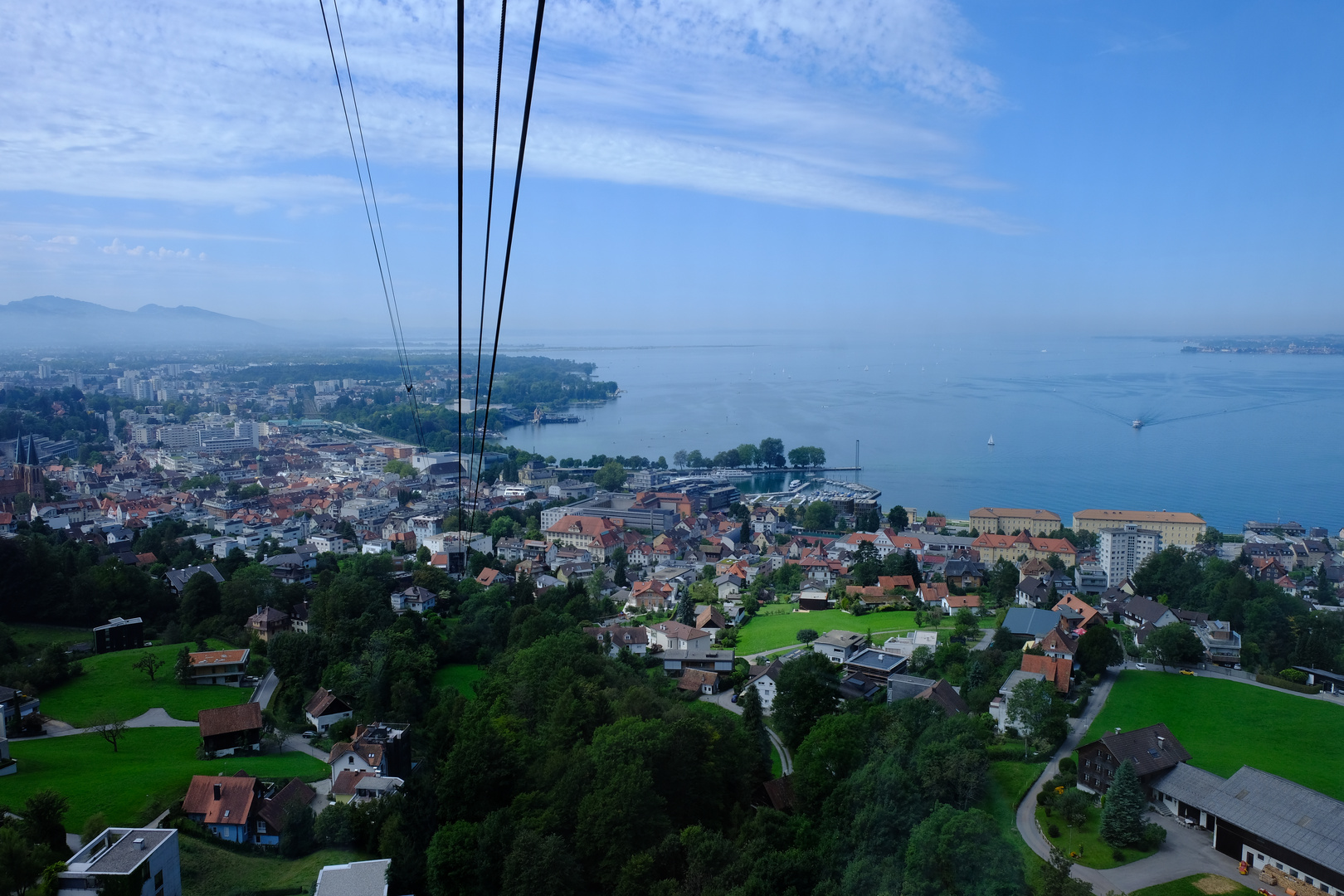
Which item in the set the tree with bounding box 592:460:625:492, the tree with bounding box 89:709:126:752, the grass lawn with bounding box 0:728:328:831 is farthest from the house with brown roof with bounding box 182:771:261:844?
the tree with bounding box 592:460:625:492

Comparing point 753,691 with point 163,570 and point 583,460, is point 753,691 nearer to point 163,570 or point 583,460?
point 163,570

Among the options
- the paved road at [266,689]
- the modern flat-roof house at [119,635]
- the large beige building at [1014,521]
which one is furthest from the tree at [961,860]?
the large beige building at [1014,521]

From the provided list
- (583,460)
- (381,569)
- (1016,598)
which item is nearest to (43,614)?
(381,569)

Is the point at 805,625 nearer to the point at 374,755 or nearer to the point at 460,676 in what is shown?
the point at 460,676

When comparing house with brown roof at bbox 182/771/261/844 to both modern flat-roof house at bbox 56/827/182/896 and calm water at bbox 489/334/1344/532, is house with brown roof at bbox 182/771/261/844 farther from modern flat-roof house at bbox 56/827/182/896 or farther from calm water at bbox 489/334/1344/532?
calm water at bbox 489/334/1344/532

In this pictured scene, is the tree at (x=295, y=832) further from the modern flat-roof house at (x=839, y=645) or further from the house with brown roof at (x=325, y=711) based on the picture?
the modern flat-roof house at (x=839, y=645)

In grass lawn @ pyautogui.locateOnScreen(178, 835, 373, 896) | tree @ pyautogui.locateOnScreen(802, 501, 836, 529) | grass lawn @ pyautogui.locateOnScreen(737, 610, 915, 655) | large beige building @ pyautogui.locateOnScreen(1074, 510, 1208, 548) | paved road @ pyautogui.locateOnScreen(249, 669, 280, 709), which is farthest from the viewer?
tree @ pyautogui.locateOnScreen(802, 501, 836, 529)

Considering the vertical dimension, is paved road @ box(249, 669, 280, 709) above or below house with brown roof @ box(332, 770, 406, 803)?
below
